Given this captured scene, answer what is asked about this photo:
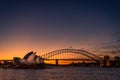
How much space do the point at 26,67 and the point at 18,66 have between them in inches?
285

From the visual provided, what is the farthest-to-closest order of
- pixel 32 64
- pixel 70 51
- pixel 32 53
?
1. pixel 70 51
2. pixel 32 64
3. pixel 32 53

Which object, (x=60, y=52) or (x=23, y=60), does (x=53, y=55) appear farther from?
(x=23, y=60)

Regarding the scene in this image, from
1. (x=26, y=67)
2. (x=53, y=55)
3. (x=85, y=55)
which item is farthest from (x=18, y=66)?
(x=85, y=55)

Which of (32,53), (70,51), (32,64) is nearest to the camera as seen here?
(32,53)

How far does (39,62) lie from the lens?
184500mm

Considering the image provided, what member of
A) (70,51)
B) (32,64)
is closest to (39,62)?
(32,64)

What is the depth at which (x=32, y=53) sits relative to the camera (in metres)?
168

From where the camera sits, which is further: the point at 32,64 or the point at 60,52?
the point at 60,52

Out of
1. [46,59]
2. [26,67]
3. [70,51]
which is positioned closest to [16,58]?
[26,67]

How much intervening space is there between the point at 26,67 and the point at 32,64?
7.22m

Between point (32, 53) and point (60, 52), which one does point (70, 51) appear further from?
point (32, 53)

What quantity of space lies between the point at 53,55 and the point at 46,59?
204 inches

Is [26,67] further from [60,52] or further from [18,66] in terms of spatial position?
[60,52]

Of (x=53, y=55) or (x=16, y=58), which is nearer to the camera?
(x=16, y=58)
